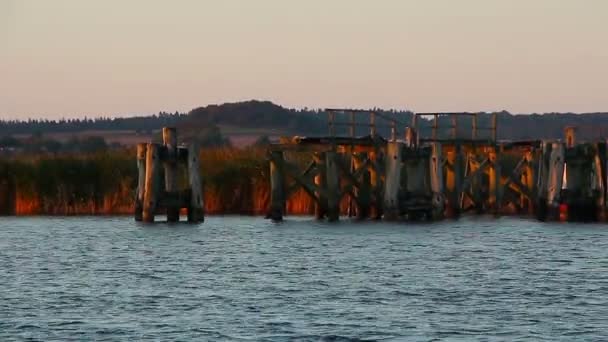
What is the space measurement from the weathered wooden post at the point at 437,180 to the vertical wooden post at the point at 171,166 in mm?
9843

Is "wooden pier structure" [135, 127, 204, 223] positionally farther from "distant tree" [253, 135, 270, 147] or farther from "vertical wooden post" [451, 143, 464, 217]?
"distant tree" [253, 135, 270, 147]

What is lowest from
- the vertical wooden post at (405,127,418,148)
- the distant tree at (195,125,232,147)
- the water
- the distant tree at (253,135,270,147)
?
the water

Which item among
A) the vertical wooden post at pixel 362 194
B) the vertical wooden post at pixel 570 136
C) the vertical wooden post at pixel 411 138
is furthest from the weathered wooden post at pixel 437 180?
the vertical wooden post at pixel 570 136

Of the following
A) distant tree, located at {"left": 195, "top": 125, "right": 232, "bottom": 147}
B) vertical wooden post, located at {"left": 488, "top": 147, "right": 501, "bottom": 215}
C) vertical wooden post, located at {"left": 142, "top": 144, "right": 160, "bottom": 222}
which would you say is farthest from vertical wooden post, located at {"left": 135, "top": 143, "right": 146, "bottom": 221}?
distant tree, located at {"left": 195, "top": 125, "right": 232, "bottom": 147}

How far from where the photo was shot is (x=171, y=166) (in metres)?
63.7

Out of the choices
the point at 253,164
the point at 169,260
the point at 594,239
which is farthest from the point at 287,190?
the point at 169,260

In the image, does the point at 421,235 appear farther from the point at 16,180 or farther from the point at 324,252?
the point at 16,180

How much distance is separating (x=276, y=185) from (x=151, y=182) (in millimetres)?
5747

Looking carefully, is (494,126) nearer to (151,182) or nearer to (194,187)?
(194,187)

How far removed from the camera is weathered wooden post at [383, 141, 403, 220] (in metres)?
64.9

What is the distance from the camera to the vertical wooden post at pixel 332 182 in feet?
214

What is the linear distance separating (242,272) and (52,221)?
2491 centimetres

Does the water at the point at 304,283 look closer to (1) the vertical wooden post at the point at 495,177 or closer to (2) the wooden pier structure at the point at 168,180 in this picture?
(2) the wooden pier structure at the point at 168,180

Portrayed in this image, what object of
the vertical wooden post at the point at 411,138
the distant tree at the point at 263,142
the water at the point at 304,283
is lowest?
the water at the point at 304,283
